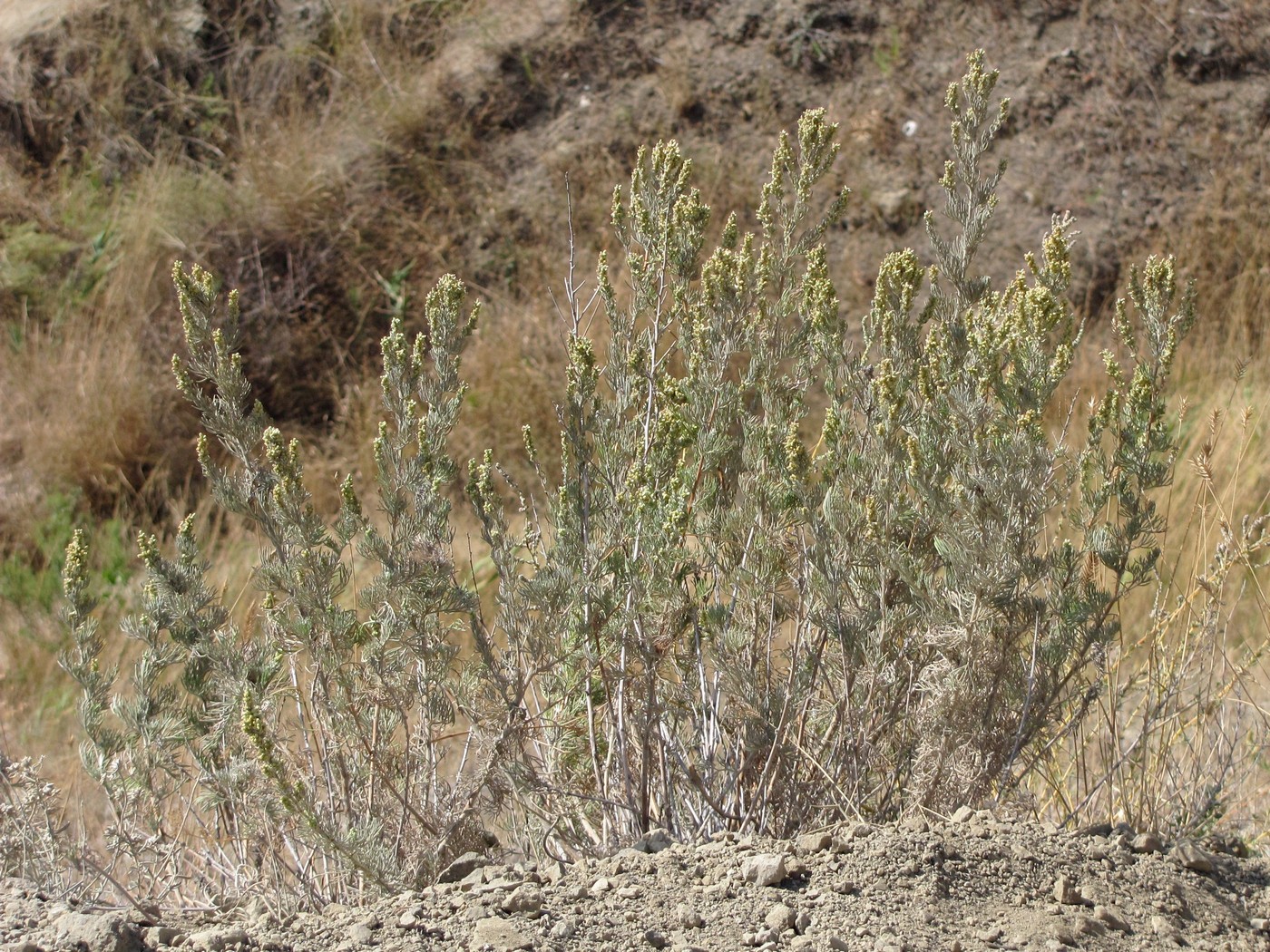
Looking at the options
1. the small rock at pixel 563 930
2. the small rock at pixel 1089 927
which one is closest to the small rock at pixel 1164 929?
the small rock at pixel 1089 927

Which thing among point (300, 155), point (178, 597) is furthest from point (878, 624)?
point (300, 155)

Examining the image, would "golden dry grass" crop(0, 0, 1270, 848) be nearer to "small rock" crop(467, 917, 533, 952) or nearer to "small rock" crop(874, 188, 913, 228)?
"small rock" crop(874, 188, 913, 228)

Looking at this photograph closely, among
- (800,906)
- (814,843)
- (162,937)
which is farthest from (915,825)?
(162,937)

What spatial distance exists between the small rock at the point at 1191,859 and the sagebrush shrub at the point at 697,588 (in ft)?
1.01

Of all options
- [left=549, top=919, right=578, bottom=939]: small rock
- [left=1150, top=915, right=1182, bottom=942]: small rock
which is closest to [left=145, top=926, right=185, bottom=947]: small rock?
[left=549, top=919, right=578, bottom=939]: small rock

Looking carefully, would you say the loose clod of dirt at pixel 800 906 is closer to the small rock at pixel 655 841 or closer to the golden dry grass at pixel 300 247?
the small rock at pixel 655 841

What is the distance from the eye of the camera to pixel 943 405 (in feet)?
7.80

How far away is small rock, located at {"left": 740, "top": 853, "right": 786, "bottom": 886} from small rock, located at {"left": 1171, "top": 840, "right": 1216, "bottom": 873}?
82 centimetres

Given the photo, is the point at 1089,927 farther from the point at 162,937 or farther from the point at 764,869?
the point at 162,937

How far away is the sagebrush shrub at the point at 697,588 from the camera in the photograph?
7.54 ft

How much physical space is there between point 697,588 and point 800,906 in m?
0.69

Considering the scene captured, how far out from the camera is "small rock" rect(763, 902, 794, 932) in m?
2.02

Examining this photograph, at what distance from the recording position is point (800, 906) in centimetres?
209

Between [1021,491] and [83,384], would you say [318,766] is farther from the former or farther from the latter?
[83,384]
